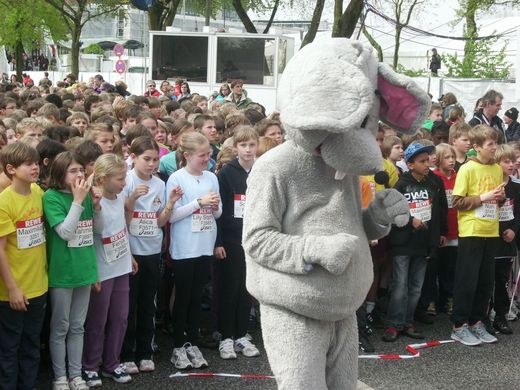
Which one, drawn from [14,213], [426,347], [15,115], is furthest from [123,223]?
[15,115]

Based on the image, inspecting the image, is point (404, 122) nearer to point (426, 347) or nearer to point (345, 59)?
point (345, 59)

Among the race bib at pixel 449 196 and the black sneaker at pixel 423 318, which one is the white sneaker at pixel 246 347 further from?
the race bib at pixel 449 196

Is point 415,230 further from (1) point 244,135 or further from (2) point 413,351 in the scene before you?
(1) point 244,135

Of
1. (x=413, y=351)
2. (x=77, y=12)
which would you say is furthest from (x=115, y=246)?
(x=77, y=12)

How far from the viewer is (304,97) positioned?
3.33m

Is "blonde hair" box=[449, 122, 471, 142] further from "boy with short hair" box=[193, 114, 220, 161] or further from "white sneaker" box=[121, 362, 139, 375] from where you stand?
"white sneaker" box=[121, 362, 139, 375]

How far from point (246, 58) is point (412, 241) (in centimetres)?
1507

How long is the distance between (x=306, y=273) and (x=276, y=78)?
59.1 feet

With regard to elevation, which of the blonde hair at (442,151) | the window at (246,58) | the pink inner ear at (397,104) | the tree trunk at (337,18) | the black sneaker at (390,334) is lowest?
the black sneaker at (390,334)

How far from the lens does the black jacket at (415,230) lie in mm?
6887

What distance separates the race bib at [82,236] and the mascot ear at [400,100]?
2407 millimetres

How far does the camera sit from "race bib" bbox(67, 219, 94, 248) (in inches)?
202

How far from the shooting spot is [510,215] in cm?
706

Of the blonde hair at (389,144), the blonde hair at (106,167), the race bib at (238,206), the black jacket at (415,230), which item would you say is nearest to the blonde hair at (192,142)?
the race bib at (238,206)
